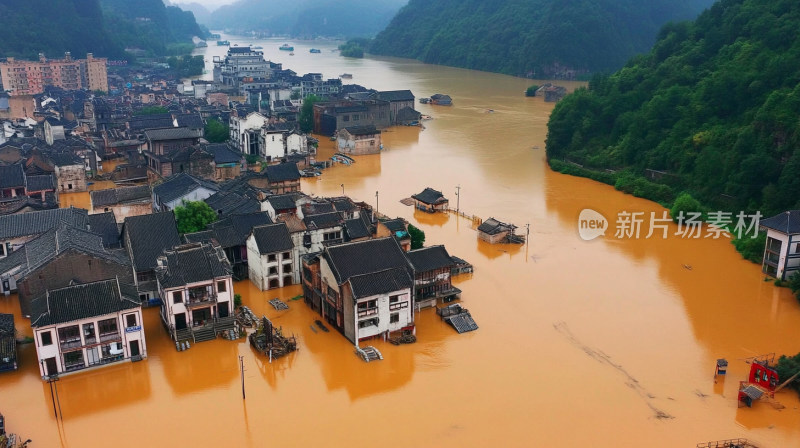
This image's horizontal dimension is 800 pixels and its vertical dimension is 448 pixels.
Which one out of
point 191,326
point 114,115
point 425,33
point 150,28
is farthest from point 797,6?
point 150,28

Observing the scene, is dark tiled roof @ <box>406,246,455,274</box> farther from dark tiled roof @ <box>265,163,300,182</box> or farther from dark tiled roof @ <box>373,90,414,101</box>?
dark tiled roof @ <box>373,90,414,101</box>

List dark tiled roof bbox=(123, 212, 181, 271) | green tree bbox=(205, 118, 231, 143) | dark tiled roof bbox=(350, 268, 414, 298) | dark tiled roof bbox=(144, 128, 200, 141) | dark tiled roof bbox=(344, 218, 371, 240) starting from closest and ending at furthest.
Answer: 1. dark tiled roof bbox=(350, 268, 414, 298)
2. dark tiled roof bbox=(123, 212, 181, 271)
3. dark tiled roof bbox=(344, 218, 371, 240)
4. dark tiled roof bbox=(144, 128, 200, 141)
5. green tree bbox=(205, 118, 231, 143)

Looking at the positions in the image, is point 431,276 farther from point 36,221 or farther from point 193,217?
point 36,221

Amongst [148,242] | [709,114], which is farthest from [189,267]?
[709,114]

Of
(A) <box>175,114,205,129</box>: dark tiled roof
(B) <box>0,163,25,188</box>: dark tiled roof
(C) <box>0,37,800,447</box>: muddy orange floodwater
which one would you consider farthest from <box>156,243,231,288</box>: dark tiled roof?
(A) <box>175,114,205,129</box>: dark tiled roof

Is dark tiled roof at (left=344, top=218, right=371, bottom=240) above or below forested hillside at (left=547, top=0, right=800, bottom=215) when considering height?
below

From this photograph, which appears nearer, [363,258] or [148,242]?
[363,258]

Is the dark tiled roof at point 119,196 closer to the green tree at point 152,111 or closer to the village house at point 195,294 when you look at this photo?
the village house at point 195,294
